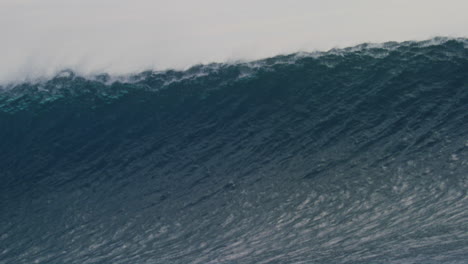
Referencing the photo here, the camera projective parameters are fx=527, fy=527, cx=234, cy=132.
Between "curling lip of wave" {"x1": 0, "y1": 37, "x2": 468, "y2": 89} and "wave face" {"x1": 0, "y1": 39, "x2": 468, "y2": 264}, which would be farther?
"curling lip of wave" {"x1": 0, "y1": 37, "x2": 468, "y2": 89}

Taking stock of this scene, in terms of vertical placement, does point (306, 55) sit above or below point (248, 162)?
above

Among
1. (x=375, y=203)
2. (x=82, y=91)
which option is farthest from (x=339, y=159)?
(x=82, y=91)

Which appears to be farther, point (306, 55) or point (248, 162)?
point (306, 55)

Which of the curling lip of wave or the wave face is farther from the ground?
the curling lip of wave

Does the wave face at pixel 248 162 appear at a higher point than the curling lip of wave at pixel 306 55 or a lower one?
lower

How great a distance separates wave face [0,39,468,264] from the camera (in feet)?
64.3

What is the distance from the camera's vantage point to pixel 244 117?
2536 centimetres

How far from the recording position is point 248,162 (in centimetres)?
2302

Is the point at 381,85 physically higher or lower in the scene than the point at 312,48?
lower

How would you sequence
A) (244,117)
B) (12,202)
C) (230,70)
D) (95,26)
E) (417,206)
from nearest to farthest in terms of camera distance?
(417,206), (12,202), (244,117), (230,70), (95,26)

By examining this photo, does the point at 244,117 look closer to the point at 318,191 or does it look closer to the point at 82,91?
the point at 318,191

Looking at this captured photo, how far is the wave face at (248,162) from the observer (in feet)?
64.3

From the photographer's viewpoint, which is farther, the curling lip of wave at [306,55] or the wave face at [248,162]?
the curling lip of wave at [306,55]

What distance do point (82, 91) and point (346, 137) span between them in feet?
46.5
